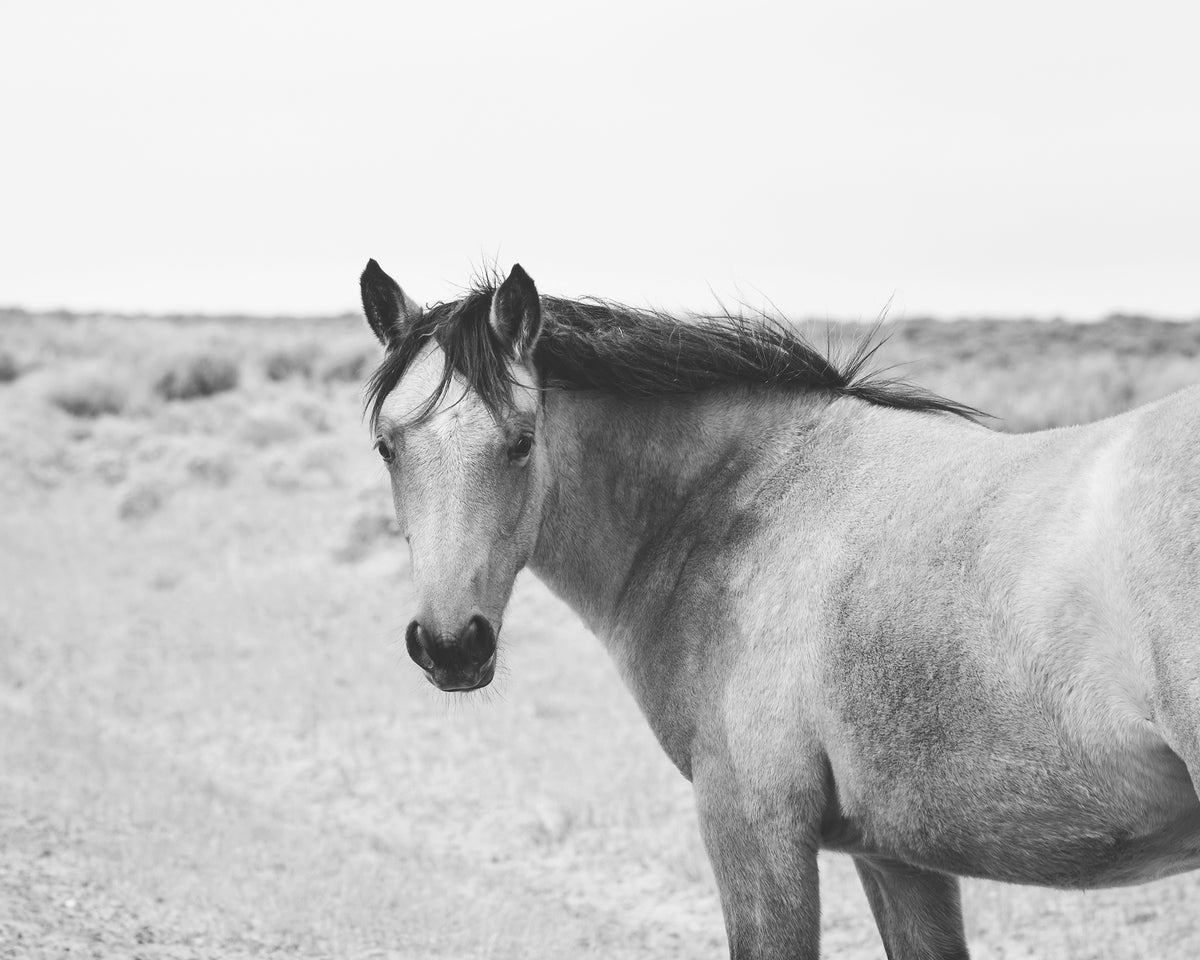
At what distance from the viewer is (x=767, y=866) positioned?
3439 mm

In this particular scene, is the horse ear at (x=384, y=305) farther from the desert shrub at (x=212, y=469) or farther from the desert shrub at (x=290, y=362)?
the desert shrub at (x=290, y=362)

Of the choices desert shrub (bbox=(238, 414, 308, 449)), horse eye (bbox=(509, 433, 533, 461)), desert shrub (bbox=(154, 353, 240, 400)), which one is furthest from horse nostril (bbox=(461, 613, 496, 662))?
desert shrub (bbox=(154, 353, 240, 400))

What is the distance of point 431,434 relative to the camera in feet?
11.8

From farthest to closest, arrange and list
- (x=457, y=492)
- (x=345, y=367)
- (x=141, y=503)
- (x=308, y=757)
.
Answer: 1. (x=345, y=367)
2. (x=141, y=503)
3. (x=308, y=757)
4. (x=457, y=492)

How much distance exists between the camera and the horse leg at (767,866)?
11.1 ft

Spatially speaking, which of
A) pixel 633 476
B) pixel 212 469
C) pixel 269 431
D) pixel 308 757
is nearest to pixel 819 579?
pixel 633 476

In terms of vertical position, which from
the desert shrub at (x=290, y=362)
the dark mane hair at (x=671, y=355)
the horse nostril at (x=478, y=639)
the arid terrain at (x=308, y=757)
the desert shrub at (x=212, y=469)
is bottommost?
the arid terrain at (x=308, y=757)

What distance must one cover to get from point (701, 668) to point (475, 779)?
18.2ft

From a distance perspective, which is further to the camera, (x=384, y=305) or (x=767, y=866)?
(x=384, y=305)

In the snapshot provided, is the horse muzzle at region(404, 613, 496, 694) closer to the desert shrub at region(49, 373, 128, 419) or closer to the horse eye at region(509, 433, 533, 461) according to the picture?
the horse eye at region(509, 433, 533, 461)

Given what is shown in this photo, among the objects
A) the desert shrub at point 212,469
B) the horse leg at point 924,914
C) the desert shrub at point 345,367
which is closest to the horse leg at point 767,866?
the horse leg at point 924,914

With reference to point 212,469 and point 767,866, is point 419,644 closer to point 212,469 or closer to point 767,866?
point 767,866

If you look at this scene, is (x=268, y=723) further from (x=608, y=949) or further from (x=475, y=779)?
(x=608, y=949)

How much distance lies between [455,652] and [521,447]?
73 centimetres
